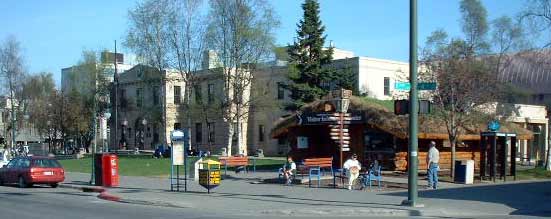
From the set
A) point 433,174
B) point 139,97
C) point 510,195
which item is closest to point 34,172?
point 433,174

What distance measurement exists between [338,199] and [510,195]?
6.13 metres

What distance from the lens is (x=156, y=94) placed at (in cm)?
7119

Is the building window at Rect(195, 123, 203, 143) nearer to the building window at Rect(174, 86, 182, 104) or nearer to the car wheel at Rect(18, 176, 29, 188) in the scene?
the building window at Rect(174, 86, 182, 104)

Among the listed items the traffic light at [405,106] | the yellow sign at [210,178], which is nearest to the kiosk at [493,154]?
the traffic light at [405,106]

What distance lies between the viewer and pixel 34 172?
27.8 meters

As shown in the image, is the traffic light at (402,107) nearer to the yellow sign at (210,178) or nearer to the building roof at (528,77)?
the yellow sign at (210,178)

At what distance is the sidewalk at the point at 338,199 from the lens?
1739cm

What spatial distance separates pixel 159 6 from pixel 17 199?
35329 mm

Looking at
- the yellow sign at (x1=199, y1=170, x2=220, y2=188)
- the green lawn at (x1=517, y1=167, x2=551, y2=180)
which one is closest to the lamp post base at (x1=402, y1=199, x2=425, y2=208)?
the yellow sign at (x1=199, y1=170, x2=220, y2=188)

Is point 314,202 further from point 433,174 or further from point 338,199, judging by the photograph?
point 433,174

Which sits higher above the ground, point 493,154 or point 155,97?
point 155,97

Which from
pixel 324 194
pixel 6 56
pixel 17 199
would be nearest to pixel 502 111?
pixel 324 194

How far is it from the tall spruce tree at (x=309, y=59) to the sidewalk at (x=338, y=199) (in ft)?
81.9

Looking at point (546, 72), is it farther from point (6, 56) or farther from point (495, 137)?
point (6, 56)
